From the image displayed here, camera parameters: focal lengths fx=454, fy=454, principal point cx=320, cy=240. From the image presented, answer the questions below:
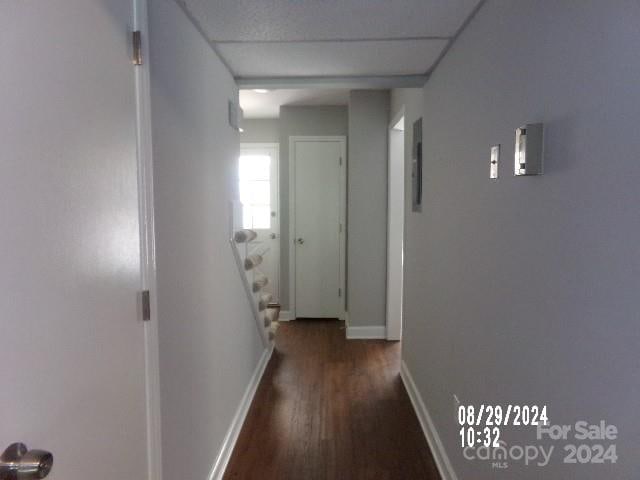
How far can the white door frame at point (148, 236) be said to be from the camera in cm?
134

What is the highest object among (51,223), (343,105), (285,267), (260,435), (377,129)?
(343,105)

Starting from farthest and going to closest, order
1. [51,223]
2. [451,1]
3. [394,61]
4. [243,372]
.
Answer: [243,372] < [394,61] < [451,1] < [51,223]

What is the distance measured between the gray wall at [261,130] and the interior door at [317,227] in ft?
2.23

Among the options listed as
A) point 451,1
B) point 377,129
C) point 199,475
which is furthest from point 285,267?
point 451,1

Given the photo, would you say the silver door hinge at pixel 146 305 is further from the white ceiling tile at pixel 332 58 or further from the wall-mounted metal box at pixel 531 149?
the white ceiling tile at pixel 332 58

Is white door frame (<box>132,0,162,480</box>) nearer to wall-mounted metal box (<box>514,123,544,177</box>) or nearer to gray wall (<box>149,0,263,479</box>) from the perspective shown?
gray wall (<box>149,0,263,479</box>)

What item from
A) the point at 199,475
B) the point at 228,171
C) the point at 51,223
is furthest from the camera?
the point at 228,171

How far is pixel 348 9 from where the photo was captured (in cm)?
181

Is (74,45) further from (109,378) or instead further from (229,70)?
(229,70)

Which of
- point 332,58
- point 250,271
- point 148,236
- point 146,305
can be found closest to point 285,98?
point 250,271

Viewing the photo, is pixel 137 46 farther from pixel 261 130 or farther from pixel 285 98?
pixel 261 130

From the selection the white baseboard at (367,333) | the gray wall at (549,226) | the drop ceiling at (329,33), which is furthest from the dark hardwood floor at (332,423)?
the drop ceiling at (329,33)

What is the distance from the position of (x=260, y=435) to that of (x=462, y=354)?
1.39 metres

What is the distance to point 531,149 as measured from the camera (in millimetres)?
1260
